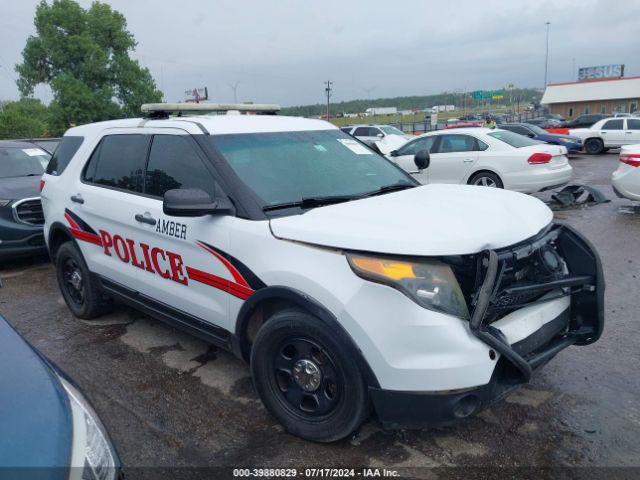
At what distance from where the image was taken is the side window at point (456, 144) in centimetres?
1064

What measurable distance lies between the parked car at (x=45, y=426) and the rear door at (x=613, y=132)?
2240cm

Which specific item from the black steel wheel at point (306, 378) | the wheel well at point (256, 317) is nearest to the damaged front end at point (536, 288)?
the black steel wheel at point (306, 378)

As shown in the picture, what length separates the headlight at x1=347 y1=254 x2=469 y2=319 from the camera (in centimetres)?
244

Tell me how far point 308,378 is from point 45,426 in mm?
1415

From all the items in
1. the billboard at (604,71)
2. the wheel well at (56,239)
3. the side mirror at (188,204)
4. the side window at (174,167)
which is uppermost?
the billboard at (604,71)

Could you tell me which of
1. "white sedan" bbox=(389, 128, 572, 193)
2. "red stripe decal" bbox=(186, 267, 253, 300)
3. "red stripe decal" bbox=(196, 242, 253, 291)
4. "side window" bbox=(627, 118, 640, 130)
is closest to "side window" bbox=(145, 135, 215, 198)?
"red stripe decal" bbox=(196, 242, 253, 291)

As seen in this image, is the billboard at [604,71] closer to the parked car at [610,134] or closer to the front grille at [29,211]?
the parked car at [610,134]

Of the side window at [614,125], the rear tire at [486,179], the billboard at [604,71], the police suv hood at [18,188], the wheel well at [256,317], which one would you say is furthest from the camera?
the billboard at [604,71]

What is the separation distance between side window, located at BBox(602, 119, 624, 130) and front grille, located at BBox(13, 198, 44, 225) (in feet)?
68.3

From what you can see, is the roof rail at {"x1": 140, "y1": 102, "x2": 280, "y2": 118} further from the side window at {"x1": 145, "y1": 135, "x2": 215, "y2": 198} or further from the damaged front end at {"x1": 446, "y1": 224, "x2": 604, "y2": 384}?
the damaged front end at {"x1": 446, "y1": 224, "x2": 604, "y2": 384}

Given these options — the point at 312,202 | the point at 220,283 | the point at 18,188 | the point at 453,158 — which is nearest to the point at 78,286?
the point at 220,283

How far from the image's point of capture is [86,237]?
14.6 ft

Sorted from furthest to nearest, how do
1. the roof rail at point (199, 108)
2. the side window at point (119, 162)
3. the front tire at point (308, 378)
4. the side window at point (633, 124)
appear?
the side window at point (633, 124) → the roof rail at point (199, 108) → the side window at point (119, 162) → the front tire at point (308, 378)

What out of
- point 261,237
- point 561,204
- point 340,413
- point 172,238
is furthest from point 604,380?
point 561,204
